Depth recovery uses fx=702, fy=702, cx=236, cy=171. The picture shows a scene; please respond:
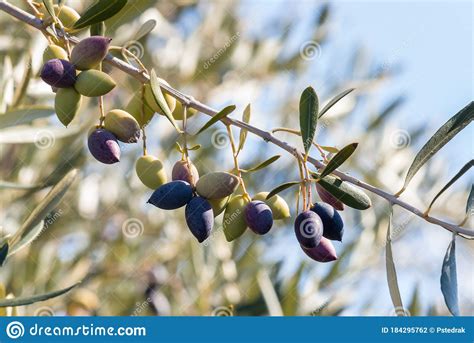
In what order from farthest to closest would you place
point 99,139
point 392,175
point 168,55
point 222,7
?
point 222,7 < point 168,55 < point 392,175 < point 99,139

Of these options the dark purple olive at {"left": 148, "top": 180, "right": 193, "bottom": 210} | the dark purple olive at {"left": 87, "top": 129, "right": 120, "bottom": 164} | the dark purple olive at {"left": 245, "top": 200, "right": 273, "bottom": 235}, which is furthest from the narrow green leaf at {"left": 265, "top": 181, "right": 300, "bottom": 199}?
the dark purple olive at {"left": 87, "top": 129, "right": 120, "bottom": 164}

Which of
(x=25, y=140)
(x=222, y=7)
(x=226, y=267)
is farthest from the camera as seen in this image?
(x=222, y=7)

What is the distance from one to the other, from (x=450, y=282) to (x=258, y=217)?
384 millimetres

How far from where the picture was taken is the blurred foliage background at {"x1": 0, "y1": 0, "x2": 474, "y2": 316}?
261 centimetres

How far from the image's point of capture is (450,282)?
4.24 feet

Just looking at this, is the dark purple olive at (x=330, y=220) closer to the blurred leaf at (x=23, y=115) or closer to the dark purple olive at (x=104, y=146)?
the dark purple olive at (x=104, y=146)

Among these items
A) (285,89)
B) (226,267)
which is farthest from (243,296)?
(285,89)

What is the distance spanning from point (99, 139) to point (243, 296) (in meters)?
1.49

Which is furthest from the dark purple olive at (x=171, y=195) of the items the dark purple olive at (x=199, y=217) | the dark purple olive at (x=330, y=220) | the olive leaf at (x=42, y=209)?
the olive leaf at (x=42, y=209)

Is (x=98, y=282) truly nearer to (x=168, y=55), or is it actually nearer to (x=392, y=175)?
(x=168, y=55)

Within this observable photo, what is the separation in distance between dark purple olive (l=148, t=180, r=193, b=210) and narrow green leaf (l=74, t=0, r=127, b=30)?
331 millimetres

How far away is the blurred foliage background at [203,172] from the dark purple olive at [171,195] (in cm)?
104

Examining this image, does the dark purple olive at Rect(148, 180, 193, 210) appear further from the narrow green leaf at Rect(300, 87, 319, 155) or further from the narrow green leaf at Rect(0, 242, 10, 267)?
the narrow green leaf at Rect(0, 242, 10, 267)

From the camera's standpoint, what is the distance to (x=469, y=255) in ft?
11.0
